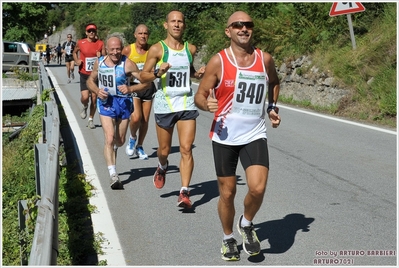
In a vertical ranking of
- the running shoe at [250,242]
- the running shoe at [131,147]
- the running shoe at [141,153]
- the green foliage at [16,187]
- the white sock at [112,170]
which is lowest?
the green foliage at [16,187]

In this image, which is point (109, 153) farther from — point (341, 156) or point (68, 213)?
point (341, 156)

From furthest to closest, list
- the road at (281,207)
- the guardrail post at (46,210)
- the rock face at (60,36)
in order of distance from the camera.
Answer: the rock face at (60,36), the road at (281,207), the guardrail post at (46,210)

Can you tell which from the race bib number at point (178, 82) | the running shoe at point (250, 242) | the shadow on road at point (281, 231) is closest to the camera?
the running shoe at point (250, 242)

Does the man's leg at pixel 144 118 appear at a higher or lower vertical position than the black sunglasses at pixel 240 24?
lower

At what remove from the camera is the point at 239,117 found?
259 inches

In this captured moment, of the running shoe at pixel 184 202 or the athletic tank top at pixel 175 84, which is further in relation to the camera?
the athletic tank top at pixel 175 84

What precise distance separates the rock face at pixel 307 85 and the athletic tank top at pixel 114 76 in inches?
355

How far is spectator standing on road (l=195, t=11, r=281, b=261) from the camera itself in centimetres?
650

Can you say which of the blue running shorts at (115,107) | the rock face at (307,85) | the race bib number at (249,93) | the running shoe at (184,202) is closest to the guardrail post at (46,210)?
the running shoe at (184,202)

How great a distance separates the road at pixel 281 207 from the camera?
663 cm

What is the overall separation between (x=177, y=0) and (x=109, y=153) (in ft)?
89.7

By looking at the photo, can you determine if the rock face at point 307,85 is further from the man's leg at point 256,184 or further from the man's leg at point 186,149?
the man's leg at point 256,184

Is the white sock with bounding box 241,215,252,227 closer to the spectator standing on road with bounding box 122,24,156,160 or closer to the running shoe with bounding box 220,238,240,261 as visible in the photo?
the running shoe with bounding box 220,238,240,261

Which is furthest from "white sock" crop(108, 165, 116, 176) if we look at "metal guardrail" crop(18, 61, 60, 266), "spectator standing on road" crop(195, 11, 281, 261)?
"spectator standing on road" crop(195, 11, 281, 261)
